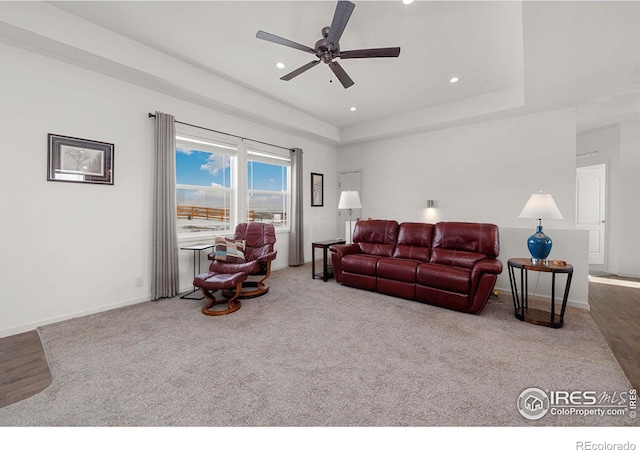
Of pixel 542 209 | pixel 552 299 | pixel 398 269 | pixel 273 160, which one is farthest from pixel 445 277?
pixel 273 160

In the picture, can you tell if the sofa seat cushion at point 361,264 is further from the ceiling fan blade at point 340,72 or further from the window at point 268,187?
the ceiling fan blade at point 340,72

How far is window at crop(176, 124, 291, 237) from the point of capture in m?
4.12

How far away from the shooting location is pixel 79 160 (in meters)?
2.99

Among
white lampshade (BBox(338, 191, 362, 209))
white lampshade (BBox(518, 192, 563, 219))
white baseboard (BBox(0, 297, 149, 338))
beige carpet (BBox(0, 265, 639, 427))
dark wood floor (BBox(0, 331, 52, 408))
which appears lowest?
dark wood floor (BBox(0, 331, 52, 408))

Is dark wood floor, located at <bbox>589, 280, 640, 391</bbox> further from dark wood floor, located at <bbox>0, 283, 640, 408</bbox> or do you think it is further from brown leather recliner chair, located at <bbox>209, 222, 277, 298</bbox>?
brown leather recliner chair, located at <bbox>209, 222, 277, 298</bbox>

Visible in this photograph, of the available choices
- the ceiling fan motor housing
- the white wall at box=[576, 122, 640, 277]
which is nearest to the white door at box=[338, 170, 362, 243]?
the ceiling fan motor housing

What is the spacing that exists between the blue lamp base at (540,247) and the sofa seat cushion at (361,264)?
179 cm

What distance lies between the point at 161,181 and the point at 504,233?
4713 mm

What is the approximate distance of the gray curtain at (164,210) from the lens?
3.54 meters

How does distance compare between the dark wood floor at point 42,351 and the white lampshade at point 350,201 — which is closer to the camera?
the dark wood floor at point 42,351

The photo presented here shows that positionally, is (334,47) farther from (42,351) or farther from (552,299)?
(42,351)

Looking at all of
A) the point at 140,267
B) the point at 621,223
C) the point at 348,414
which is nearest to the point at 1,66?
the point at 140,267

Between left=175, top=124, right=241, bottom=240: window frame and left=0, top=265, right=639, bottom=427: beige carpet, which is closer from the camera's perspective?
left=0, top=265, right=639, bottom=427: beige carpet

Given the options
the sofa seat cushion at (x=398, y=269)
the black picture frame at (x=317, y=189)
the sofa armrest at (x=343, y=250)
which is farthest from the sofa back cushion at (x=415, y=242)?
the black picture frame at (x=317, y=189)
